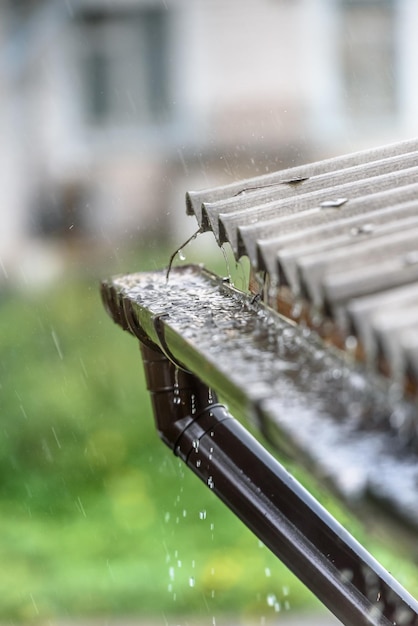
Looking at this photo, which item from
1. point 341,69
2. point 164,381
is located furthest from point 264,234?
point 341,69

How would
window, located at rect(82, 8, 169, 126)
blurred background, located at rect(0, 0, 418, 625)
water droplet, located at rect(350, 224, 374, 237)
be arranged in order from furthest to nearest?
window, located at rect(82, 8, 169, 126) → blurred background, located at rect(0, 0, 418, 625) → water droplet, located at rect(350, 224, 374, 237)

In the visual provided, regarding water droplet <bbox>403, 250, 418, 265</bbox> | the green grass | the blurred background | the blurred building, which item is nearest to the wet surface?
water droplet <bbox>403, 250, 418, 265</bbox>

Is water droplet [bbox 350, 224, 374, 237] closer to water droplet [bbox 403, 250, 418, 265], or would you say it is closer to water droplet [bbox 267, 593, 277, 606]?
water droplet [bbox 403, 250, 418, 265]

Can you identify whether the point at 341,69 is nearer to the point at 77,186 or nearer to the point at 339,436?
the point at 77,186

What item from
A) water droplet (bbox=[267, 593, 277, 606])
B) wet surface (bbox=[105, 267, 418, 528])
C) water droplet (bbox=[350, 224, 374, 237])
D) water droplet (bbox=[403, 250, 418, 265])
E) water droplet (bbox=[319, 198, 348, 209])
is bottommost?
water droplet (bbox=[267, 593, 277, 606])

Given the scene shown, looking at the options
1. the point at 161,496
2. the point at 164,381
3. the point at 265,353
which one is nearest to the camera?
the point at 265,353
